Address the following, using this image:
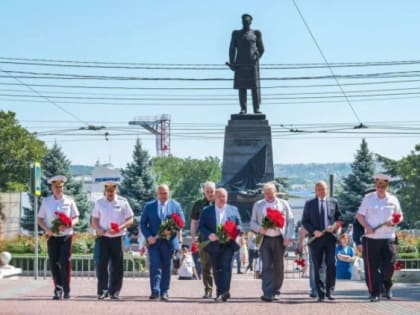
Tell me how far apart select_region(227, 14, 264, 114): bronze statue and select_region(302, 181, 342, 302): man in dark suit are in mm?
21745

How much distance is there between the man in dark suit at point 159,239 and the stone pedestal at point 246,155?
20210mm

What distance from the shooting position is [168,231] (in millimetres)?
19078

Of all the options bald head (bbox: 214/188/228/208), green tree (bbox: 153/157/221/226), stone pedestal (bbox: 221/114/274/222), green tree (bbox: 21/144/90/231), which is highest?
green tree (bbox: 153/157/221/226)

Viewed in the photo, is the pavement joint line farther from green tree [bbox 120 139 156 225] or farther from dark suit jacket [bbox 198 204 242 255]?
green tree [bbox 120 139 156 225]

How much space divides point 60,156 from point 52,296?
186 ft

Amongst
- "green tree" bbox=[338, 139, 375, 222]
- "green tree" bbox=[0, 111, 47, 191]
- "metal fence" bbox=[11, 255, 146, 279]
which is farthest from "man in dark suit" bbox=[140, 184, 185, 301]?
"green tree" bbox=[0, 111, 47, 191]

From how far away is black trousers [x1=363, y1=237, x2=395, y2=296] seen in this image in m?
18.6

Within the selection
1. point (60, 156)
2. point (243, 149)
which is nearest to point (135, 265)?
point (243, 149)

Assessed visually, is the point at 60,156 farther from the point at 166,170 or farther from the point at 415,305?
the point at 166,170

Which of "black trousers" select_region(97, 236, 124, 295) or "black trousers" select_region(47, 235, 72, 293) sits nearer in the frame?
"black trousers" select_region(47, 235, 72, 293)

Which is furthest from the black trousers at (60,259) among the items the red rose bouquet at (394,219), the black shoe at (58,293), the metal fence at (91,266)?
the metal fence at (91,266)

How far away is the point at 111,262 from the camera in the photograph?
19125 millimetres

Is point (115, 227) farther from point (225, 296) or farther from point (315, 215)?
point (315, 215)

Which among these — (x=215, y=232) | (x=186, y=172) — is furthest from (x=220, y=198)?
(x=186, y=172)
